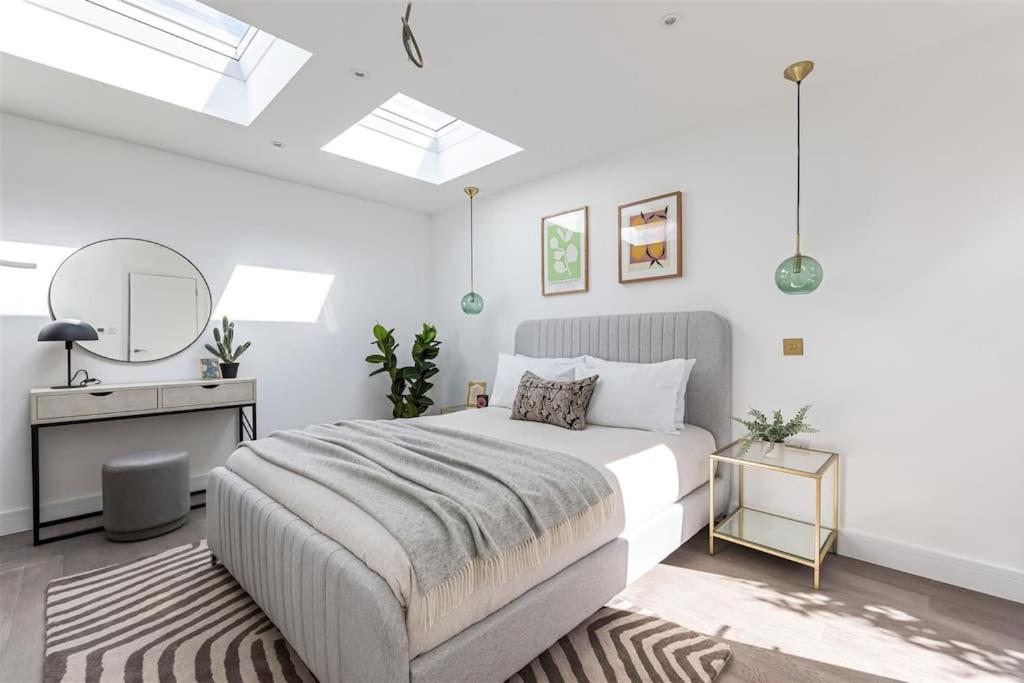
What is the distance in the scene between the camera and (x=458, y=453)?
1.99m

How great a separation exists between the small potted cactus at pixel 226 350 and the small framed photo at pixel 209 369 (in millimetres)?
51

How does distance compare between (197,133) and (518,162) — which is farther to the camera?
(518,162)

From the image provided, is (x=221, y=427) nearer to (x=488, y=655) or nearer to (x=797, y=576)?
(x=488, y=655)

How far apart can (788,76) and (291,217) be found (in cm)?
379

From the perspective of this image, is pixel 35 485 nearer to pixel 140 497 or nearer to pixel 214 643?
pixel 140 497

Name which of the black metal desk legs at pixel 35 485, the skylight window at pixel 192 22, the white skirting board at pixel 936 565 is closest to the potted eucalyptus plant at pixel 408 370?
the black metal desk legs at pixel 35 485

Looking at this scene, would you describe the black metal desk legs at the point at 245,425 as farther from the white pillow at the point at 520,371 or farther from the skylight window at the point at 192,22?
the skylight window at the point at 192,22

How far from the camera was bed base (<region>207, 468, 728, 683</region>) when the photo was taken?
3.86ft

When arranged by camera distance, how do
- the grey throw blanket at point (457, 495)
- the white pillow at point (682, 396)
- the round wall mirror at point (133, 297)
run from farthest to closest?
the round wall mirror at point (133, 297)
the white pillow at point (682, 396)
the grey throw blanket at point (457, 495)

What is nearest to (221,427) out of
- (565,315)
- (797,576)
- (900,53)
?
(565,315)

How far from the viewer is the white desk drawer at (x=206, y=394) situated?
121 inches

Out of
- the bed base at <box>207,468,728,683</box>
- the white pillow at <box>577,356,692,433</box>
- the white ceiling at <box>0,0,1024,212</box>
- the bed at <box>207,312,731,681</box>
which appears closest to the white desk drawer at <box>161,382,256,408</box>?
the bed at <box>207,312,731,681</box>

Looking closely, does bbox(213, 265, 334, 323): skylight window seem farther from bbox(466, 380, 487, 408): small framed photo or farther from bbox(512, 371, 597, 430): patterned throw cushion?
bbox(512, 371, 597, 430): patterned throw cushion

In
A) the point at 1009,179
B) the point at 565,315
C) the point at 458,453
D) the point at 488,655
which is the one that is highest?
the point at 1009,179
